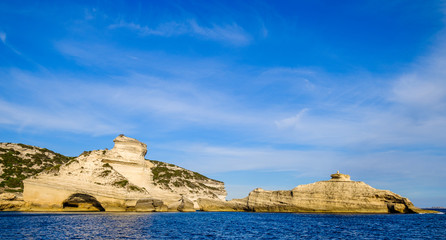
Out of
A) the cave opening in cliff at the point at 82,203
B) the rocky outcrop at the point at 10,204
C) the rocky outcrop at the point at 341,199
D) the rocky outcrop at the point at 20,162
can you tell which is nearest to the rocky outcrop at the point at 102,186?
the cave opening in cliff at the point at 82,203

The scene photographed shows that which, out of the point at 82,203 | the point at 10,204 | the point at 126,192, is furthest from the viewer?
the point at 82,203

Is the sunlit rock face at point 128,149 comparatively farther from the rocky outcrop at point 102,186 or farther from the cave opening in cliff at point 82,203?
the cave opening in cliff at point 82,203

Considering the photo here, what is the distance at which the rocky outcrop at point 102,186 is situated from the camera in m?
57.5

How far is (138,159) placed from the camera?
7894 cm

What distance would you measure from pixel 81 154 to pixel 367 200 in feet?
192

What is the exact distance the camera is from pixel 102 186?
61125 mm

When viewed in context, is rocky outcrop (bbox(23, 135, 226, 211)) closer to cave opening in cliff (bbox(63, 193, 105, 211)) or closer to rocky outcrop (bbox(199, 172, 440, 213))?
cave opening in cliff (bbox(63, 193, 105, 211))

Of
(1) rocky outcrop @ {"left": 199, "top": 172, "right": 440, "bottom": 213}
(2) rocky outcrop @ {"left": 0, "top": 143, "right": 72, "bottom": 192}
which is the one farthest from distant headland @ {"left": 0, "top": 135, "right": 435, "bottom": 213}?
(2) rocky outcrop @ {"left": 0, "top": 143, "right": 72, "bottom": 192}

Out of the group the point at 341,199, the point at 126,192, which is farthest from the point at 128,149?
the point at 341,199

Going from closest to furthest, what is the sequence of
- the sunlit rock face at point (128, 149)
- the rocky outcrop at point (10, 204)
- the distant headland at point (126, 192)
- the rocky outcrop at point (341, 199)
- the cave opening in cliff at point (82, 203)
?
the distant headland at point (126, 192)
the cave opening in cliff at point (82, 203)
the rocky outcrop at point (10, 204)
the rocky outcrop at point (341, 199)
the sunlit rock face at point (128, 149)

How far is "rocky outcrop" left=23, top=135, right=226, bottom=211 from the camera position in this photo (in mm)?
57531

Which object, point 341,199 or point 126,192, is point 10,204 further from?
point 341,199

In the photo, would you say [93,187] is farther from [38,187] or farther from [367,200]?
[367,200]

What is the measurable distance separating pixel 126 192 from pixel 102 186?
4348mm
